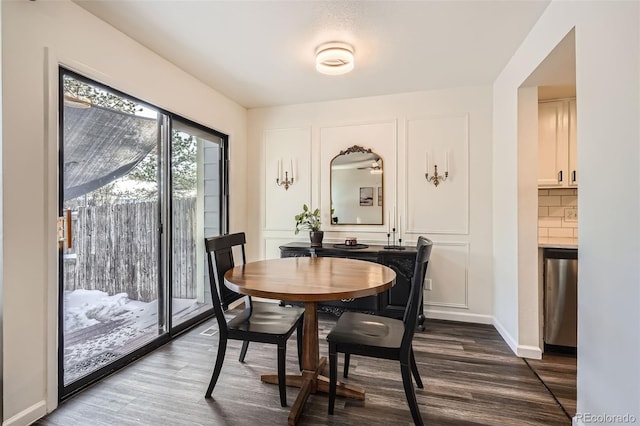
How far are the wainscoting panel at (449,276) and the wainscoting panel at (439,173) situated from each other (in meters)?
0.20

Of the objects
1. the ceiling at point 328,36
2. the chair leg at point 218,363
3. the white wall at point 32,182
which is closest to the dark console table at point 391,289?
the chair leg at point 218,363

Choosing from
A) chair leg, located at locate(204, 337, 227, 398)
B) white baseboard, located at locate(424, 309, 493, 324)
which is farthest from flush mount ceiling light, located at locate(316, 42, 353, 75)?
white baseboard, located at locate(424, 309, 493, 324)

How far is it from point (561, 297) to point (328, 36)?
110 inches

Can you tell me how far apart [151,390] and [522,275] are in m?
2.93

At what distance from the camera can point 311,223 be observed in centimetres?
370

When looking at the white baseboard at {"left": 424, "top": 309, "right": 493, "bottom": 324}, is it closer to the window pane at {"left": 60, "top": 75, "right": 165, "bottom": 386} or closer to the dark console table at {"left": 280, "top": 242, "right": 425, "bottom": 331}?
the dark console table at {"left": 280, "top": 242, "right": 425, "bottom": 331}

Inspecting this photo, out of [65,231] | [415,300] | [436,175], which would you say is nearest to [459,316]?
[436,175]

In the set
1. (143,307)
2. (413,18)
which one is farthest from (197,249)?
(413,18)

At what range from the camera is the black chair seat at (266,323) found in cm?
182

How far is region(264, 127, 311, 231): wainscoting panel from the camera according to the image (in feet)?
12.7

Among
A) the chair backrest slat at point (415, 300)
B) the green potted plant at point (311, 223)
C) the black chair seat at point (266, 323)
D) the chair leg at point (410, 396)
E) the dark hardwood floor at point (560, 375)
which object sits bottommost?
the dark hardwood floor at point (560, 375)

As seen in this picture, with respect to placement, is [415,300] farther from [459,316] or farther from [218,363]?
[459,316]

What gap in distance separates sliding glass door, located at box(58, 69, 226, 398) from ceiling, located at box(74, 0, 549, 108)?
584 millimetres

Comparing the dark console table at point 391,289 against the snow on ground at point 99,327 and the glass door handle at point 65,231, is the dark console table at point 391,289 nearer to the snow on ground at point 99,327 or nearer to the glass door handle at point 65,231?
the snow on ground at point 99,327
